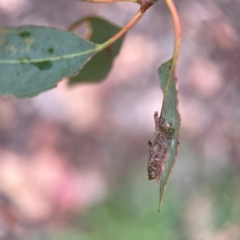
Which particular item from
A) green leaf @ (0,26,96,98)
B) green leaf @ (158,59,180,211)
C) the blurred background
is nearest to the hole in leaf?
green leaf @ (0,26,96,98)

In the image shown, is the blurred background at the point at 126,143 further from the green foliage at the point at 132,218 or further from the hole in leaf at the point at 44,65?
the hole in leaf at the point at 44,65

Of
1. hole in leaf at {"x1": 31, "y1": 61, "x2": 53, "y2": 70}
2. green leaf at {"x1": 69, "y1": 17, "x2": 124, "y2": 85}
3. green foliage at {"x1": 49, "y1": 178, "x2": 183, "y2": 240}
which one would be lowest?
green foliage at {"x1": 49, "y1": 178, "x2": 183, "y2": 240}

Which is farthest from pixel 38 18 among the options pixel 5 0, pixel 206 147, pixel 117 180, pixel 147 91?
pixel 206 147

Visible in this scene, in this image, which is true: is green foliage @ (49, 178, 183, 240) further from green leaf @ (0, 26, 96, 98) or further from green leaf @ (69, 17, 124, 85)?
green leaf @ (0, 26, 96, 98)

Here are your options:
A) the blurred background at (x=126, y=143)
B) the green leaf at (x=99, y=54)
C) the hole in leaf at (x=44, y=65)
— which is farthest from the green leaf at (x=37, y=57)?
the blurred background at (x=126, y=143)

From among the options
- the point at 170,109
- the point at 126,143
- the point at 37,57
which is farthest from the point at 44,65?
the point at 126,143

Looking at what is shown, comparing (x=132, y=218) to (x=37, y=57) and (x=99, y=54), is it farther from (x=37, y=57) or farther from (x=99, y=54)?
(x=37, y=57)
